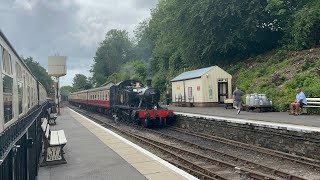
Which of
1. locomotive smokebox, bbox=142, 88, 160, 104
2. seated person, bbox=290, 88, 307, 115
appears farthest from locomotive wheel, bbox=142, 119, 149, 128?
seated person, bbox=290, 88, 307, 115

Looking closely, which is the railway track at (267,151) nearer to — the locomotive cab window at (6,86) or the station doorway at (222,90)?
the locomotive cab window at (6,86)

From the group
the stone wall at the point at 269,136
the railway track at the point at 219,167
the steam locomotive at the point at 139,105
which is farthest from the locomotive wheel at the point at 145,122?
the railway track at the point at 219,167

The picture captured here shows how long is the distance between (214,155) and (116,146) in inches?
131

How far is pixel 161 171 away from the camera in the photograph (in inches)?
279

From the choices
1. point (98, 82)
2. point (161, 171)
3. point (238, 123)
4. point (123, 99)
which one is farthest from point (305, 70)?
point (98, 82)

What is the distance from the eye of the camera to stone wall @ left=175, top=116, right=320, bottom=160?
9781mm

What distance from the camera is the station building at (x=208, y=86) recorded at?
23078 mm

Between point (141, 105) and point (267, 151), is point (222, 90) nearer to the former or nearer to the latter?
point (141, 105)

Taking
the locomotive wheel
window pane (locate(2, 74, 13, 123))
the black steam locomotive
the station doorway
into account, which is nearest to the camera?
window pane (locate(2, 74, 13, 123))

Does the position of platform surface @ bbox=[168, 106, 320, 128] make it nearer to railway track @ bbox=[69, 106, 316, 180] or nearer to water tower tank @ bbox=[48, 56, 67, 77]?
railway track @ bbox=[69, 106, 316, 180]

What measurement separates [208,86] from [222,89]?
173cm

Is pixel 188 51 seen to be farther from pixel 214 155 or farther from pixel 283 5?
pixel 214 155

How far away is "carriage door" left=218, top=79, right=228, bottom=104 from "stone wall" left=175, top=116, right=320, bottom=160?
8.14 meters

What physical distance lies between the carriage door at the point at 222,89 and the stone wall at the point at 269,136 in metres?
8.14
